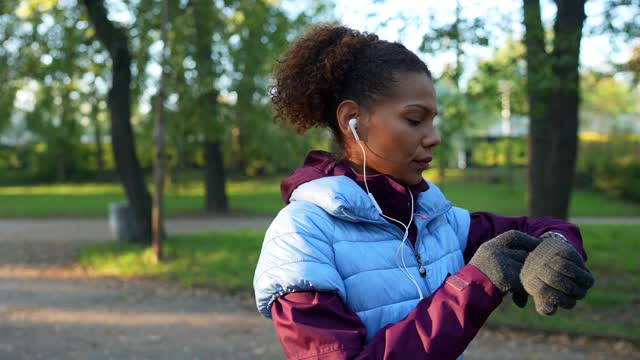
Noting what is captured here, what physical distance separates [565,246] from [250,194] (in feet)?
94.4

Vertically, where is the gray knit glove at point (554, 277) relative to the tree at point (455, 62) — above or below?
below

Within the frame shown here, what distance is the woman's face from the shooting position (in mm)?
1861

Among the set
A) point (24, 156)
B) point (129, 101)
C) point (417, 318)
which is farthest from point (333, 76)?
point (24, 156)

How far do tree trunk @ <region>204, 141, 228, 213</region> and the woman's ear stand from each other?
67.6ft

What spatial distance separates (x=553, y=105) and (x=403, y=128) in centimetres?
816

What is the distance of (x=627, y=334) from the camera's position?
652cm

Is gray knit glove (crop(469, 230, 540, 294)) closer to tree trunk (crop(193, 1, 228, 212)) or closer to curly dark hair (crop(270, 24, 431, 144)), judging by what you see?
curly dark hair (crop(270, 24, 431, 144))

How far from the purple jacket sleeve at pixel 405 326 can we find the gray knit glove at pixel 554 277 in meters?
0.08

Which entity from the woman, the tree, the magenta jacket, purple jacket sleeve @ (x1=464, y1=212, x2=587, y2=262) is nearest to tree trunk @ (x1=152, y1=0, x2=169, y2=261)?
the tree

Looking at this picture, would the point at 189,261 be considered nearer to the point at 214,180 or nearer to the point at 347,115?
the point at 347,115

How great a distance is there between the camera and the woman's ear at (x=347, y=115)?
194 cm

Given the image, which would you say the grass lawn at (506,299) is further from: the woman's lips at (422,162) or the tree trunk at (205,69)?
the woman's lips at (422,162)

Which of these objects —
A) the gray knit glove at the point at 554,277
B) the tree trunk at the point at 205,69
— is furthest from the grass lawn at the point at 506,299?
the gray knit glove at the point at 554,277

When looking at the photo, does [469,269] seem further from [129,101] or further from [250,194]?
[250,194]
